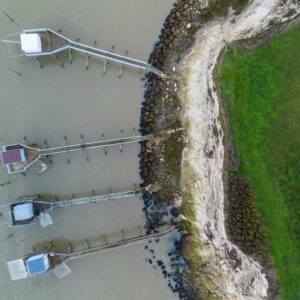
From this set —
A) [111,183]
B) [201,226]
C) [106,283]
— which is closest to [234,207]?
[201,226]

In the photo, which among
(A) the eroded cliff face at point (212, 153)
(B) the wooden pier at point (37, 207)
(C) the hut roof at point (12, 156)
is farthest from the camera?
(A) the eroded cliff face at point (212, 153)

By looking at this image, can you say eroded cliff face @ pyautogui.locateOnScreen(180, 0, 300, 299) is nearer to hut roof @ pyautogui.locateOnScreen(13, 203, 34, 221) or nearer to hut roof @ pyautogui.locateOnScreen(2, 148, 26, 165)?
hut roof @ pyautogui.locateOnScreen(13, 203, 34, 221)

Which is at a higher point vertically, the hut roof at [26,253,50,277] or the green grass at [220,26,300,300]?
the green grass at [220,26,300,300]

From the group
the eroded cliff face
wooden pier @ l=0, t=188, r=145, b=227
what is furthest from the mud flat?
wooden pier @ l=0, t=188, r=145, b=227

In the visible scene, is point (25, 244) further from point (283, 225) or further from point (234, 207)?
point (283, 225)

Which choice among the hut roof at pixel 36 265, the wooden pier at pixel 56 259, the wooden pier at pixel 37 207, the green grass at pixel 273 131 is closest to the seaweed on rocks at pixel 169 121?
the wooden pier at pixel 56 259

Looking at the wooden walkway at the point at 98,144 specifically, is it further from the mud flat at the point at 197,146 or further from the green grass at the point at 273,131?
the green grass at the point at 273,131

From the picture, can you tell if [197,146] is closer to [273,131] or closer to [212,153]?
[212,153]

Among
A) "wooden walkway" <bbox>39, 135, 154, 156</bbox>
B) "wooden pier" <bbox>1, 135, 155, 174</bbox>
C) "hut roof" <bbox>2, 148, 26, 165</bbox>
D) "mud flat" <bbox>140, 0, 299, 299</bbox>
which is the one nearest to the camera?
"hut roof" <bbox>2, 148, 26, 165</bbox>
